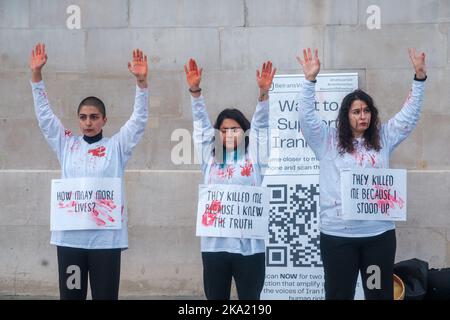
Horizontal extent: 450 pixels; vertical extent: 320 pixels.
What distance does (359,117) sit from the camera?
5.72 meters

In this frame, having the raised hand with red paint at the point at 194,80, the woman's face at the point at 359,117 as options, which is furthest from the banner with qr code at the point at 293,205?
→ the raised hand with red paint at the point at 194,80

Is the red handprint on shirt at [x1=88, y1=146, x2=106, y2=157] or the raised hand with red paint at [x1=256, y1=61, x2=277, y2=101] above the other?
the raised hand with red paint at [x1=256, y1=61, x2=277, y2=101]

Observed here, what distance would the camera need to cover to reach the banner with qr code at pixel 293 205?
7.42m

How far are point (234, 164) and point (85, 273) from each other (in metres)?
1.21

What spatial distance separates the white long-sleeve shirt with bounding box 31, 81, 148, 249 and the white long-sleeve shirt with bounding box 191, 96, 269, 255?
15.9 inches

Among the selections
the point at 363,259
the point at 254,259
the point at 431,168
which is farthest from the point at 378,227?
the point at 431,168

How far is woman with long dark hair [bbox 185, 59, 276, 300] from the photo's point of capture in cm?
558

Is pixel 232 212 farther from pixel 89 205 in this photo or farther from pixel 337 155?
pixel 89 205

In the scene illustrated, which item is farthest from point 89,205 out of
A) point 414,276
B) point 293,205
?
point 414,276

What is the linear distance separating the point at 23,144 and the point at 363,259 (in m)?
3.95

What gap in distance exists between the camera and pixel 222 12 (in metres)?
8.09

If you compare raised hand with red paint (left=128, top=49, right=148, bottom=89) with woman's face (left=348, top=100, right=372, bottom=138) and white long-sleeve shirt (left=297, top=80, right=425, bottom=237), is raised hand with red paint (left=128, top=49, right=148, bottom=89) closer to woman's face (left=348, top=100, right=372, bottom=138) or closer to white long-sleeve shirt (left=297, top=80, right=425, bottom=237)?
white long-sleeve shirt (left=297, top=80, right=425, bottom=237)

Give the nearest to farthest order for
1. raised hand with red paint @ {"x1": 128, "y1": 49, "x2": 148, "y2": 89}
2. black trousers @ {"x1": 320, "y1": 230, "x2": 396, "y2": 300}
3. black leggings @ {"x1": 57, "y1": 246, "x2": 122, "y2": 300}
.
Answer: black trousers @ {"x1": 320, "y1": 230, "x2": 396, "y2": 300} → black leggings @ {"x1": 57, "y1": 246, "x2": 122, "y2": 300} → raised hand with red paint @ {"x1": 128, "y1": 49, "x2": 148, "y2": 89}

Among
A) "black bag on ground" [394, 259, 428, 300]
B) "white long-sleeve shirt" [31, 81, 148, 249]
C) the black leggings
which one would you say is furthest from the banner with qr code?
the black leggings
